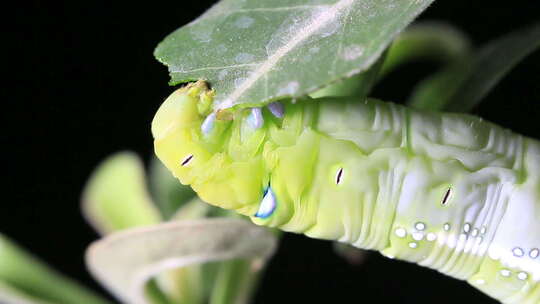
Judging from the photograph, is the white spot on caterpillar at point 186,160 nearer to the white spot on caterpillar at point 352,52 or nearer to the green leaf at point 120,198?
the white spot on caterpillar at point 352,52

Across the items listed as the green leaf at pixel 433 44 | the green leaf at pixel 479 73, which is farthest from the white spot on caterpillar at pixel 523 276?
the green leaf at pixel 433 44

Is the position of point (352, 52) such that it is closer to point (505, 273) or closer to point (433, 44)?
point (505, 273)

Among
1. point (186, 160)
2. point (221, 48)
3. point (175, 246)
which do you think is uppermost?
point (221, 48)

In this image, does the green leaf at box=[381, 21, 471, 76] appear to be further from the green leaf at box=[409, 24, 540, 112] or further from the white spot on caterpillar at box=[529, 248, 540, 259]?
the white spot on caterpillar at box=[529, 248, 540, 259]

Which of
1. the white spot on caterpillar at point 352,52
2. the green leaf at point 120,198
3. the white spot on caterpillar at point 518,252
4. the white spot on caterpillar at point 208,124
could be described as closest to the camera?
the white spot on caterpillar at point 352,52

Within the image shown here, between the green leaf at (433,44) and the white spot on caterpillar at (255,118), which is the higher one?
the white spot on caterpillar at (255,118)

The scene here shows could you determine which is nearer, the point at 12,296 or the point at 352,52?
the point at 352,52

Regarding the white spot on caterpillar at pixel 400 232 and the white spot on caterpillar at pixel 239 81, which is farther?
the white spot on caterpillar at pixel 400 232

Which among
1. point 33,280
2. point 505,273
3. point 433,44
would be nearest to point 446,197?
point 505,273
